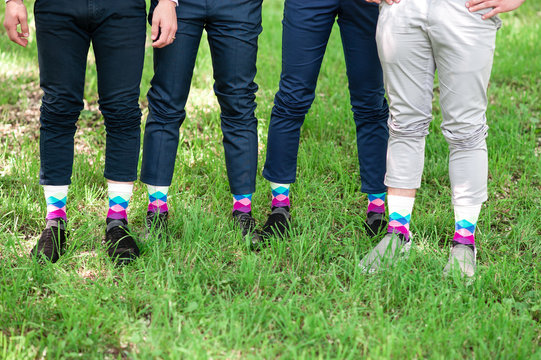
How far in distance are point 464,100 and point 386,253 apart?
2.34 ft

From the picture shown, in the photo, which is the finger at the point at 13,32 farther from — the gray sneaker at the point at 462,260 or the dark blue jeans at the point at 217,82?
the gray sneaker at the point at 462,260

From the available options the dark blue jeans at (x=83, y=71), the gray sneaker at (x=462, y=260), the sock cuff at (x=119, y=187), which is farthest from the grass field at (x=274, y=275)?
the dark blue jeans at (x=83, y=71)

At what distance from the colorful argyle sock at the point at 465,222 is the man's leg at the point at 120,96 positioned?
1439 millimetres

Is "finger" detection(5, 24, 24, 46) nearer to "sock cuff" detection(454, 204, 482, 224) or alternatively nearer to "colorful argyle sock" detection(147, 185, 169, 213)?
"colorful argyle sock" detection(147, 185, 169, 213)

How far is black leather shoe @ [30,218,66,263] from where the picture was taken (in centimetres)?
239

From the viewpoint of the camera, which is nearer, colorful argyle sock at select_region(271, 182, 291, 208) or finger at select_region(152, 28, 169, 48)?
finger at select_region(152, 28, 169, 48)

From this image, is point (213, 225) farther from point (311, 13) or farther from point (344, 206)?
point (311, 13)

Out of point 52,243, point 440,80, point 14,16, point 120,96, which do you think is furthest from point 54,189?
point 440,80

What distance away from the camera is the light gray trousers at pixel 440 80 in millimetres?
2150

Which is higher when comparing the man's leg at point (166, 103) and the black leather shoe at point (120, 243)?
the man's leg at point (166, 103)

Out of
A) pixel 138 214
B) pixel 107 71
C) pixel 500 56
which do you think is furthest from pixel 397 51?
pixel 500 56

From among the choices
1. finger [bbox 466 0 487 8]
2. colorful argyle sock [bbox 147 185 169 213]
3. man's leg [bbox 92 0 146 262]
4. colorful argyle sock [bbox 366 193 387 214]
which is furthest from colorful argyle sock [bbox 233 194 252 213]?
finger [bbox 466 0 487 8]

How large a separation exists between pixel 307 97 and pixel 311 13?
390 mm

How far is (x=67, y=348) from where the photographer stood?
1890 millimetres
